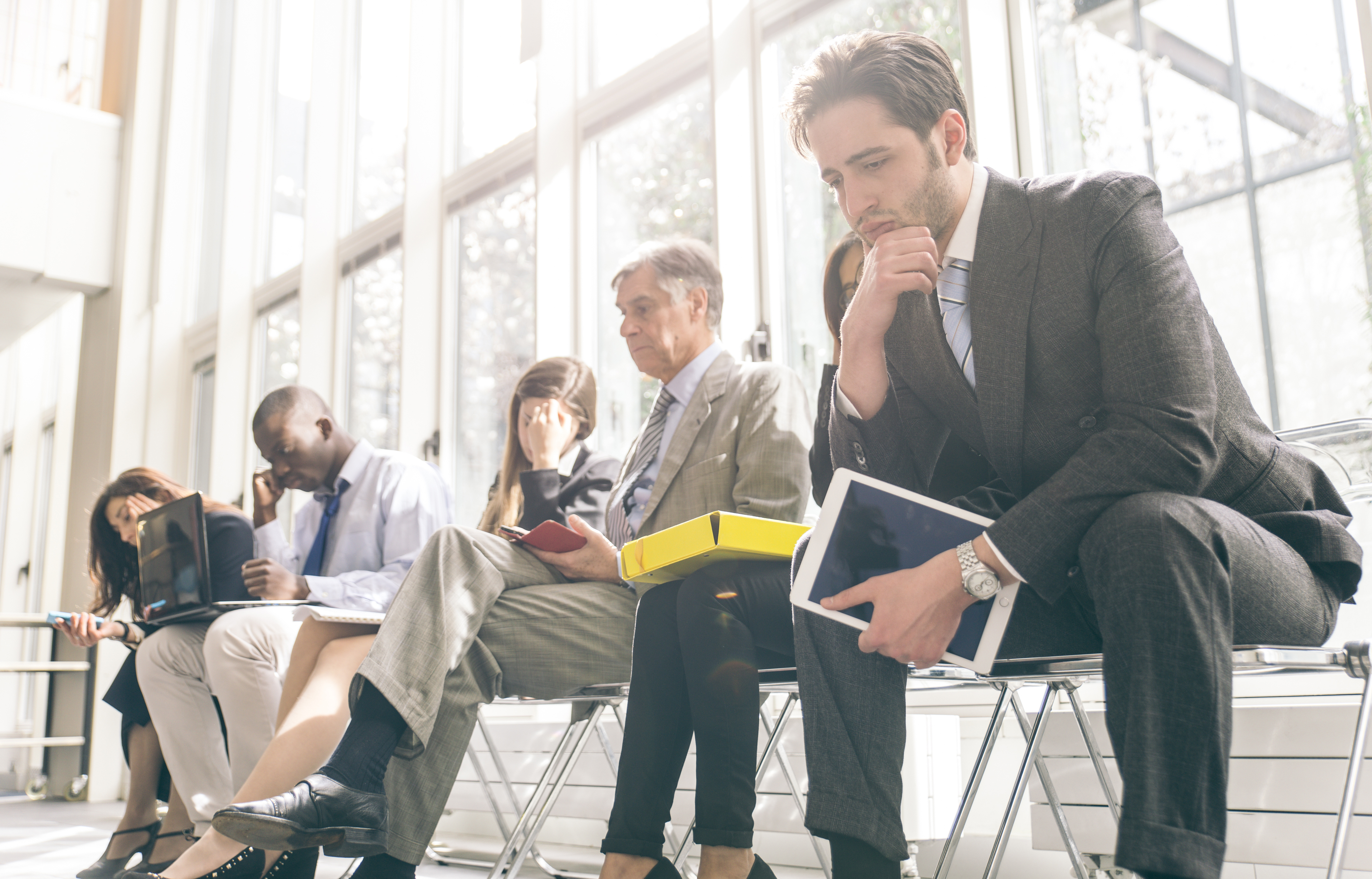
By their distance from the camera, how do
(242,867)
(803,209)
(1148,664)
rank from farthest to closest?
(803,209)
(242,867)
(1148,664)

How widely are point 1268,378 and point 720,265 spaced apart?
1696 millimetres

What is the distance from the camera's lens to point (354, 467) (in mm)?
2947

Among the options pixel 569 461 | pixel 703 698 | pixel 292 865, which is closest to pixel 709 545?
pixel 703 698

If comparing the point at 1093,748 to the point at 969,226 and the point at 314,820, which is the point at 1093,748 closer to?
the point at 969,226

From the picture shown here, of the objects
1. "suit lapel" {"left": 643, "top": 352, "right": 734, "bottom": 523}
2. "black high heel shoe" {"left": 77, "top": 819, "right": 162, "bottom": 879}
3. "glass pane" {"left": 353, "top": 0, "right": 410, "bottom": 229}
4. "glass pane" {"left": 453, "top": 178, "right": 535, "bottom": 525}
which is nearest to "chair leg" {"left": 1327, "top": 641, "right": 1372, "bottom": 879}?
"suit lapel" {"left": 643, "top": 352, "right": 734, "bottom": 523}

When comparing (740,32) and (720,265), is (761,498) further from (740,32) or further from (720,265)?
(740,32)

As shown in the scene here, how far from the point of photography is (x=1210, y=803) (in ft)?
2.98

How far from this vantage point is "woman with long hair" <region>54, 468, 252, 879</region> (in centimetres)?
279

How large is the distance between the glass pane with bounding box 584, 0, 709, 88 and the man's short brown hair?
2678 mm

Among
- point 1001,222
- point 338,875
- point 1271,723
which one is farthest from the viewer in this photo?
point 338,875

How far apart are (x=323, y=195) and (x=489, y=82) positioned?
1.40 meters

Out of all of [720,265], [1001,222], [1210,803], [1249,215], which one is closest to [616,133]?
[720,265]

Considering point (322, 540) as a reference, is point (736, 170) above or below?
above

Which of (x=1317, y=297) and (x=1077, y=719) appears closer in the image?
(x=1077, y=719)
